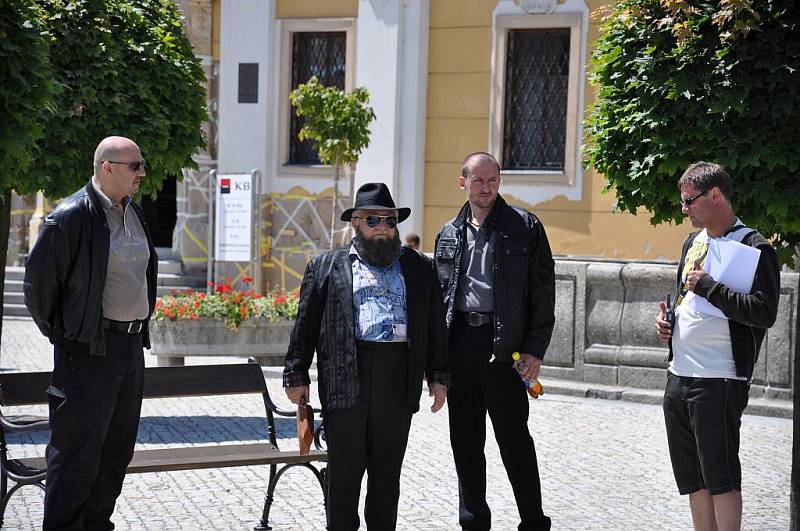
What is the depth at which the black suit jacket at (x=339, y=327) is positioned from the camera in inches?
226

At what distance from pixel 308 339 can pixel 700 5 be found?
2.65 m

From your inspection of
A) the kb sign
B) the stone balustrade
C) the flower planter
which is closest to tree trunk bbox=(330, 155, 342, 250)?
the kb sign

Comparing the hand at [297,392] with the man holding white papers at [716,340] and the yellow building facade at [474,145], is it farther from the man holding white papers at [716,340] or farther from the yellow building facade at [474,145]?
the yellow building facade at [474,145]

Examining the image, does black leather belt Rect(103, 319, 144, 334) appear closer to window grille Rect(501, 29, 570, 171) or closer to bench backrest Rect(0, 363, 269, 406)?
bench backrest Rect(0, 363, 269, 406)

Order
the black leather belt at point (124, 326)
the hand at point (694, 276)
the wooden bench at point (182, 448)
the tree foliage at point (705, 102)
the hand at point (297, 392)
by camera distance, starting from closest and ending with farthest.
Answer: the hand at point (694, 276), the hand at point (297, 392), the black leather belt at point (124, 326), the tree foliage at point (705, 102), the wooden bench at point (182, 448)

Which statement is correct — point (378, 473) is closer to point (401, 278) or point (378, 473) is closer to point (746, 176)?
point (401, 278)

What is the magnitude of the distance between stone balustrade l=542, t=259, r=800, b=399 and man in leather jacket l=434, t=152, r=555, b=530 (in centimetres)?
637

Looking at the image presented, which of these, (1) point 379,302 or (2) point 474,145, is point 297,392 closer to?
(1) point 379,302

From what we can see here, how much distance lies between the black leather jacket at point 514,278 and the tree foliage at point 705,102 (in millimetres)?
694

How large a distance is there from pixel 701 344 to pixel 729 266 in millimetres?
356

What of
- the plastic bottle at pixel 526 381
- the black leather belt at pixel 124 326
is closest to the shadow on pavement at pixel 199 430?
the plastic bottle at pixel 526 381

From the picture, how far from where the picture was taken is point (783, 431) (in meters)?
11.1

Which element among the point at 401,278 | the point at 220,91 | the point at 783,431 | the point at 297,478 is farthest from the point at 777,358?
the point at 220,91

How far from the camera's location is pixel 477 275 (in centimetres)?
662
